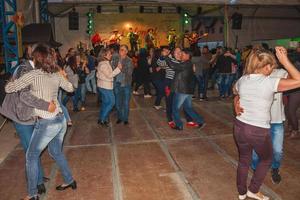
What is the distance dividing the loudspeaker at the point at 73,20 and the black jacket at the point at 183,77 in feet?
46.7

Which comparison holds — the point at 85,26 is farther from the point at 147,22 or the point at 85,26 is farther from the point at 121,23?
the point at 147,22

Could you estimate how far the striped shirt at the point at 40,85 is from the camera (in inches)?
127

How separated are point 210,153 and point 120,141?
1.77 meters

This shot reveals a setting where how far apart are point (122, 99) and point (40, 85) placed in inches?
153

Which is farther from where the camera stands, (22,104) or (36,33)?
(36,33)

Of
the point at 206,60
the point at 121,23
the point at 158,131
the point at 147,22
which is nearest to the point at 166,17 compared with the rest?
Result: the point at 147,22

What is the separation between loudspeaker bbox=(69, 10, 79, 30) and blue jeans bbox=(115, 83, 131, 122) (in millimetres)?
13218

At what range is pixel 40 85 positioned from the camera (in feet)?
10.8

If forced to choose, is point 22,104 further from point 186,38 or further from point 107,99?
point 186,38

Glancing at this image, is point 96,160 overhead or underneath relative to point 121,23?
underneath

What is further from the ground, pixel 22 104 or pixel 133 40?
pixel 133 40

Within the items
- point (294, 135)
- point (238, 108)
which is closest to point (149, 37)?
point (294, 135)

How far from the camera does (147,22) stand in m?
21.8

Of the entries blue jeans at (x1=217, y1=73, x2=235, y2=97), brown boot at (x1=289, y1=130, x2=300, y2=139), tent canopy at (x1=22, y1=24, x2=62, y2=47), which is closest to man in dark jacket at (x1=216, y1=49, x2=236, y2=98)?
blue jeans at (x1=217, y1=73, x2=235, y2=97)
